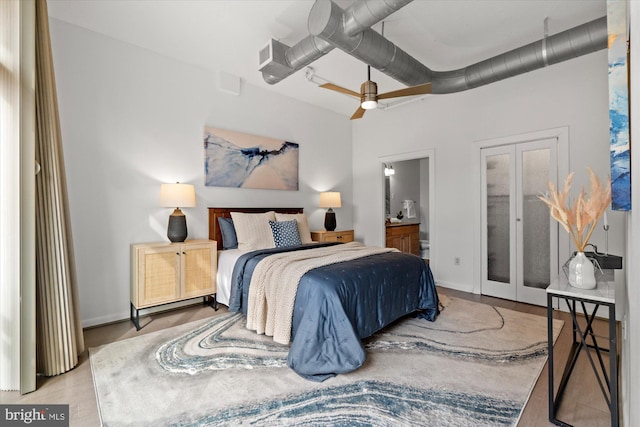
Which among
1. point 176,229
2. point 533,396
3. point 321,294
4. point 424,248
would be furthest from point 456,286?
point 176,229

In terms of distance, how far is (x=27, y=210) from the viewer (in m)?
2.02

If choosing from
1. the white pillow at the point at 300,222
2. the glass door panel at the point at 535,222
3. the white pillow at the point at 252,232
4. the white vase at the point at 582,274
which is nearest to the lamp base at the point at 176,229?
the white pillow at the point at 252,232

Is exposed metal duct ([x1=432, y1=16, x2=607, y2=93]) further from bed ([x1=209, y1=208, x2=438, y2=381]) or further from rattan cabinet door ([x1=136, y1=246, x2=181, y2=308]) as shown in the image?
rattan cabinet door ([x1=136, y1=246, x2=181, y2=308])

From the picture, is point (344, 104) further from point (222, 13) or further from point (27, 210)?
point (27, 210)

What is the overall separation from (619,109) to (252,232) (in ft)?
10.7

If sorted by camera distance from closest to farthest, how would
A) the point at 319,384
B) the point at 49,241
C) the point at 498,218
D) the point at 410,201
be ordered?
the point at 319,384 < the point at 49,241 < the point at 498,218 < the point at 410,201

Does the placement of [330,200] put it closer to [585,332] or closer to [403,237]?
[403,237]

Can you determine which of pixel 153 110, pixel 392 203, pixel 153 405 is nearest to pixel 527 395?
pixel 153 405

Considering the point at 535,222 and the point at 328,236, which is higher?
the point at 535,222

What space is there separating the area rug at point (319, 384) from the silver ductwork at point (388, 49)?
2571mm

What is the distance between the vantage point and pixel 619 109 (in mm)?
1286

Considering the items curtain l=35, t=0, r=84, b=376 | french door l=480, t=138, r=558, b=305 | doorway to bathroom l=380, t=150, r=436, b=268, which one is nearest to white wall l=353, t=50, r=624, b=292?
french door l=480, t=138, r=558, b=305

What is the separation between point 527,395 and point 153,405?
2.32 metres

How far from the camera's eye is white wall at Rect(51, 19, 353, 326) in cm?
299
